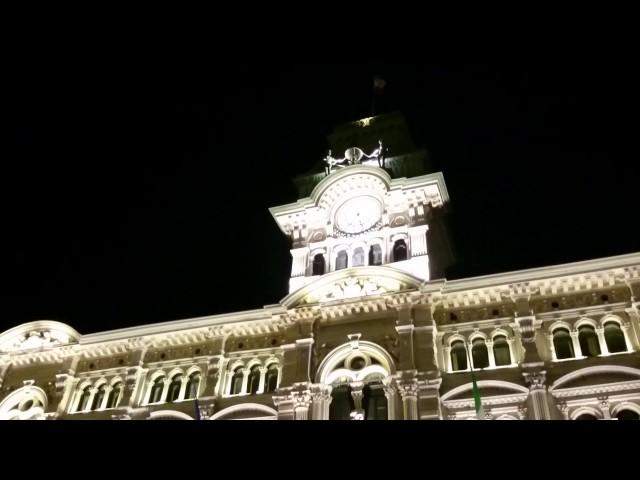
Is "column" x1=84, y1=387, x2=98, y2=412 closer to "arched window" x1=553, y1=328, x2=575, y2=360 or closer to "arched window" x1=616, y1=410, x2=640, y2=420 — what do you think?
"arched window" x1=553, y1=328, x2=575, y2=360

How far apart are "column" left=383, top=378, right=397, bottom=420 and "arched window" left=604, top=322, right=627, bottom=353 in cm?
845

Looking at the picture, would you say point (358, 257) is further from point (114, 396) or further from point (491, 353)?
point (114, 396)

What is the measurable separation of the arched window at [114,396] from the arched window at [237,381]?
5638mm

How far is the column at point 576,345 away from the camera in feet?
79.6

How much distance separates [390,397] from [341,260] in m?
8.40

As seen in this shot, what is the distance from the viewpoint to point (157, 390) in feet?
98.4

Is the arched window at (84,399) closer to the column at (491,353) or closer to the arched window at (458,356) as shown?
the arched window at (458,356)

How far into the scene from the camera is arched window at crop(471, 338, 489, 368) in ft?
83.5

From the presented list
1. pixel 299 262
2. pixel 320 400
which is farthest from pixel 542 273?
pixel 299 262

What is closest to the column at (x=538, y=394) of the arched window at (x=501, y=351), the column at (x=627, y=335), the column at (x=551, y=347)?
the column at (x=551, y=347)

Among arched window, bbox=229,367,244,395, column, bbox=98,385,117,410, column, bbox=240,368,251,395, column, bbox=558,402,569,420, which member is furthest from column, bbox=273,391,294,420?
column, bbox=558,402,569,420
